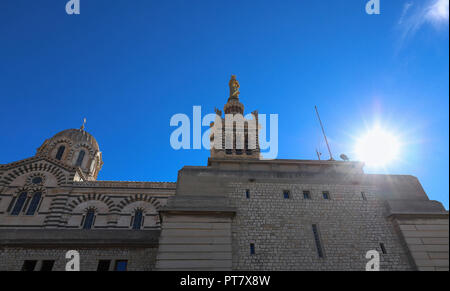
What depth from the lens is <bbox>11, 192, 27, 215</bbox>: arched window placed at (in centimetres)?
2455

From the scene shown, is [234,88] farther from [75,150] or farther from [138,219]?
[75,150]

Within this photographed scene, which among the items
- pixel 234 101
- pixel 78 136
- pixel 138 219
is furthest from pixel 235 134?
pixel 78 136

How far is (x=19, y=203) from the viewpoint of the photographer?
82.5ft

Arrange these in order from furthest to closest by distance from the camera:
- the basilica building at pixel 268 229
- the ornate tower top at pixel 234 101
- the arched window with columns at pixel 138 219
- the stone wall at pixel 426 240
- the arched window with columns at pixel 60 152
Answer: the arched window with columns at pixel 60 152
the ornate tower top at pixel 234 101
the arched window with columns at pixel 138 219
the stone wall at pixel 426 240
the basilica building at pixel 268 229

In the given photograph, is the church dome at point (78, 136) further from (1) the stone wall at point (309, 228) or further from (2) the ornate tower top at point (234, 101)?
(1) the stone wall at point (309, 228)

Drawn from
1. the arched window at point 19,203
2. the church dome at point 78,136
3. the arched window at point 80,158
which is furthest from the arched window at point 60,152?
the arched window at point 19,203

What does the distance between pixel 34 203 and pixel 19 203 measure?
126 centimetres

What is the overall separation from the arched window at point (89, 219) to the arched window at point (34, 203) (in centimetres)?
434

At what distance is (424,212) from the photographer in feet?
52.5

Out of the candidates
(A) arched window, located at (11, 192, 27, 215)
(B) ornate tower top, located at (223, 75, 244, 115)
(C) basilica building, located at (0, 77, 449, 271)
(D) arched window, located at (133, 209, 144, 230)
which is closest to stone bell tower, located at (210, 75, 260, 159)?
(B) ornate tower top, located at (223, 75, 244, 115)

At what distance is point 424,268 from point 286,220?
23.2 feet

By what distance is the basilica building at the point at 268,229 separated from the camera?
46.8 ft

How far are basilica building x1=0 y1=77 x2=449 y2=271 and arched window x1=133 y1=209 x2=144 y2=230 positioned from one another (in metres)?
8.75
